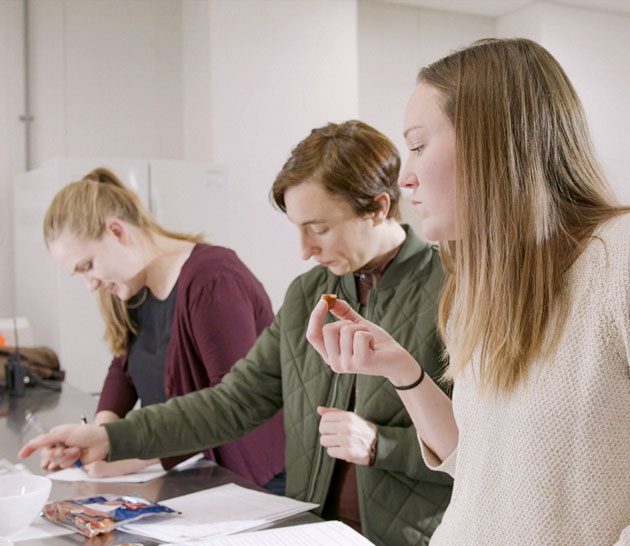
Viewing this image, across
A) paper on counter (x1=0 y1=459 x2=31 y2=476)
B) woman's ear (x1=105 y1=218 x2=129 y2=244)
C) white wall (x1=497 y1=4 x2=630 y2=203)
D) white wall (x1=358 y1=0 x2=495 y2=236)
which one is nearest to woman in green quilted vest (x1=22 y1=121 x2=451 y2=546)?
paper on counter (x1=0 y1=459 x2=31 y2=476)

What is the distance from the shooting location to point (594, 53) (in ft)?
17.0

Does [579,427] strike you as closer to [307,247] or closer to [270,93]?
[307,247]

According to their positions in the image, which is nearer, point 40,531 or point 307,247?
point 40,531

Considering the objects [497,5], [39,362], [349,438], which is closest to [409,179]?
[349,438]

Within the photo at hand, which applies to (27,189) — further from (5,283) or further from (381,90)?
(381,90)

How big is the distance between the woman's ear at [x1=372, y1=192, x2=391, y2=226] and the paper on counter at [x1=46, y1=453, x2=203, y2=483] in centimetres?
67

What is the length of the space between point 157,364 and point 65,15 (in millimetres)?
2980

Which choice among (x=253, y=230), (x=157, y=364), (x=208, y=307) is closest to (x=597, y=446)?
(x=208, y=307)

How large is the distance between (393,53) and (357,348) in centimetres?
422

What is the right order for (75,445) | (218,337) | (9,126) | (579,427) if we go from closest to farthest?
(579,427), (75,445), (218,337), (9,126)

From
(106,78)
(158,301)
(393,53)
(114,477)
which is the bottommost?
(114,477)

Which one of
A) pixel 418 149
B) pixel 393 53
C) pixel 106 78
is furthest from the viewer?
pixel 393 53

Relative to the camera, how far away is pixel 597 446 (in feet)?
2.75

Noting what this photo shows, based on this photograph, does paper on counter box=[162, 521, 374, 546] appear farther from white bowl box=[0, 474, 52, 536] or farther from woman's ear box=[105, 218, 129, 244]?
woman's ear box=[105, 218, 129, 244]
